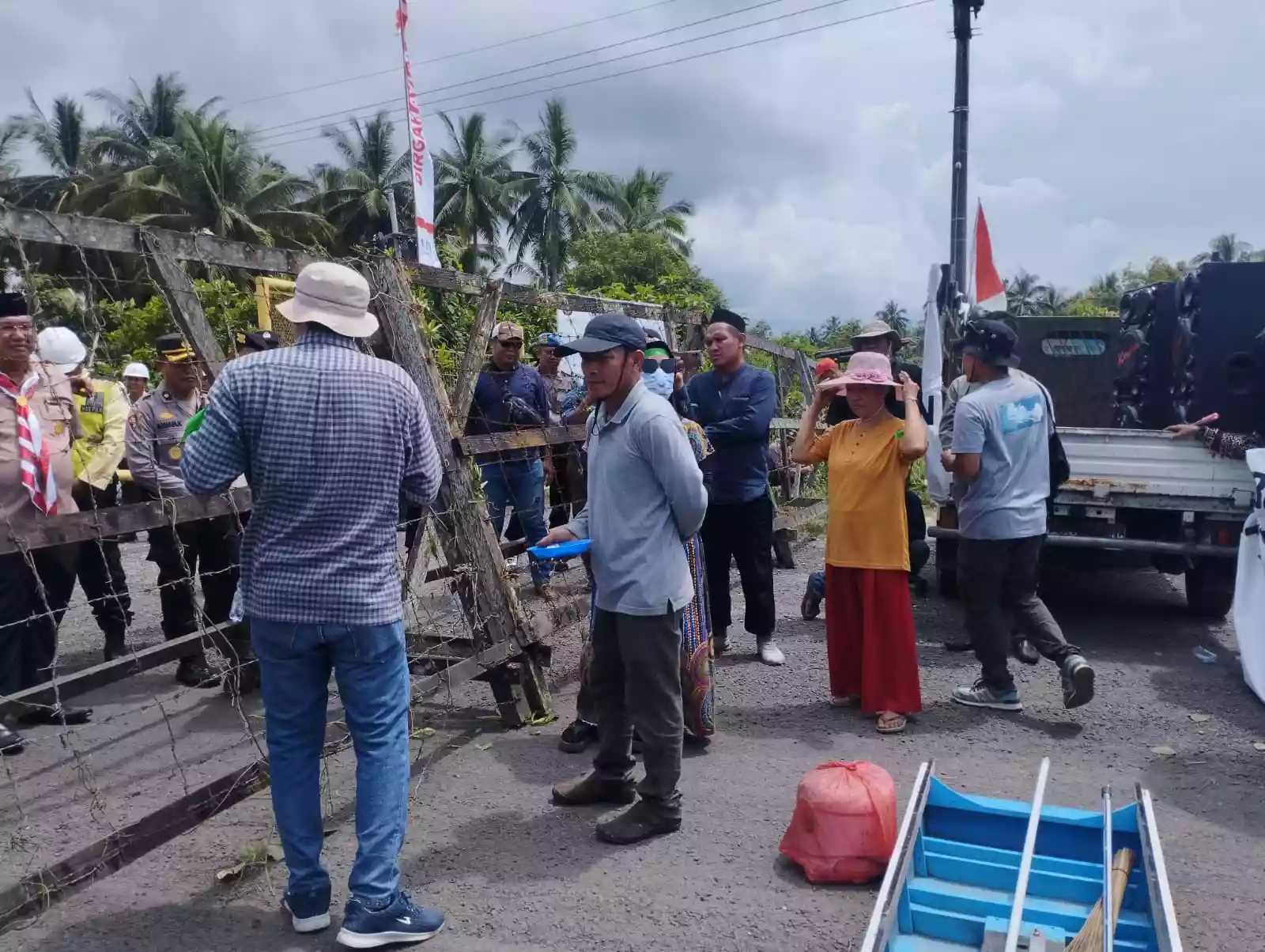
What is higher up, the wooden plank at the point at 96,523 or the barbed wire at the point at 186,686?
the wooden plank at the point at 96,523

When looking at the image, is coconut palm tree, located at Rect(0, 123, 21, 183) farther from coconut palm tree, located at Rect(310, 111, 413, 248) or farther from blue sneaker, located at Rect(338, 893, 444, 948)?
blue sneaker, located at Rect(338, 893, 444, 948)

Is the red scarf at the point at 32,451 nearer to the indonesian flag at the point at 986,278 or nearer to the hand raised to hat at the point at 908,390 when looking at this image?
the hand raised to hat at the point at 908,390

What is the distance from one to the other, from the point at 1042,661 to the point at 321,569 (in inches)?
180

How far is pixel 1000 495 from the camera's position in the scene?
4609 mm

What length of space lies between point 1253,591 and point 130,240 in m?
5.46

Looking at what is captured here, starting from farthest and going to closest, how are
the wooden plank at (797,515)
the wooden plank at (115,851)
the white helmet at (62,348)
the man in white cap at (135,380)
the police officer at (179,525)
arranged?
the wooden plank at (797,515)
the man in white cap at (135,380)
the white helmet at (62,348)
the police officer at (179,525)
the wooden plank at (115,851)

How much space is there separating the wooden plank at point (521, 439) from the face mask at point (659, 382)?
26.3 inches

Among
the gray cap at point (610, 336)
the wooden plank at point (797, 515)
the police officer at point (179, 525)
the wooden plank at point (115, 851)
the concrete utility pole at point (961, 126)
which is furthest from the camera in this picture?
the concrete utility pole at point (961, 126)

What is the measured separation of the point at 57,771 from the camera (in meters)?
4.33

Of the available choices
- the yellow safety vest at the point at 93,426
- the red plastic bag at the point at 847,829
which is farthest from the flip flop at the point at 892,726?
the yellow safety vest at the point at 93,426

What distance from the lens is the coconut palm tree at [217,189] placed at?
1115 inches

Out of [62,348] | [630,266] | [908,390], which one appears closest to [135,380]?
[62,348]

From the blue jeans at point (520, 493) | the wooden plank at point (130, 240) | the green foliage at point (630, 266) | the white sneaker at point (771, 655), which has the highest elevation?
the green foliage at point (630, 266)

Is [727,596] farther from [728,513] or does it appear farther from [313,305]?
[313,305]
